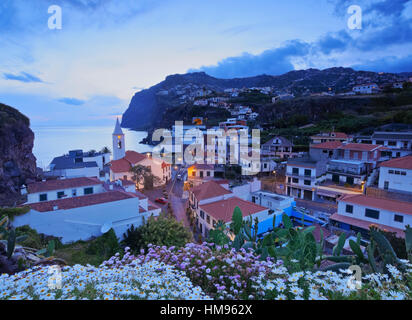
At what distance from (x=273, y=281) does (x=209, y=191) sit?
14.7 meters

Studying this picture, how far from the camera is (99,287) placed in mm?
1805

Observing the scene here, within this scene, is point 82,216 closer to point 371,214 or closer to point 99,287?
point 99,287

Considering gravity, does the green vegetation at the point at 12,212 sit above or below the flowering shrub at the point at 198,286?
below

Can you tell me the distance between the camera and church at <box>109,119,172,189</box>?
24.2 meters

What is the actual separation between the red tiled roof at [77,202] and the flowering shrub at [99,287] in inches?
360

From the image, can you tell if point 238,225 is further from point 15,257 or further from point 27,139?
point 27,139

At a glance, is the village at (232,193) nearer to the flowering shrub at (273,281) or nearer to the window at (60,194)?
the window at (60,194)

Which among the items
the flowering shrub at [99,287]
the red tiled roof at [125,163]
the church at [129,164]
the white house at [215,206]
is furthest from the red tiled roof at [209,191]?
the flowering shrub at [99,287]

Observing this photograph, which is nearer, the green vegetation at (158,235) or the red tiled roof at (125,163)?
the green vegetation at (158,235)

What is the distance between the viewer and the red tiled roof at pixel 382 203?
1291 centimetres

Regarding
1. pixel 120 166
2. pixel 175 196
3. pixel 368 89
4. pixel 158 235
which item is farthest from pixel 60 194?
pixel 368 89

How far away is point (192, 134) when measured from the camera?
50469mm
